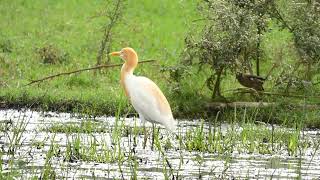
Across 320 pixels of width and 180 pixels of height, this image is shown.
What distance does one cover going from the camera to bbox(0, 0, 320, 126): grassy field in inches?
677

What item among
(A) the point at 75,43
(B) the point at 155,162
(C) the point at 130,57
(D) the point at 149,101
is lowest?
(B) the point at 155,162

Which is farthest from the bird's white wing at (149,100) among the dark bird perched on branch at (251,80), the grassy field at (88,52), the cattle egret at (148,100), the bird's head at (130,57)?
the dark bird perched on branch at (251,80)

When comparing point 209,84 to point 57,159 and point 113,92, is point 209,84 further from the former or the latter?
point 57,159

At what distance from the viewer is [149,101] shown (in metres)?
13.6

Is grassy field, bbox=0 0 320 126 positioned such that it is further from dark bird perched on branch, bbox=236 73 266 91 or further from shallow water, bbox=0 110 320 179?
shallow water, bbox=0 110 320 179

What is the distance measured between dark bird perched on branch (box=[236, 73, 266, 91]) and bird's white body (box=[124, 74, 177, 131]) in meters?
3.94

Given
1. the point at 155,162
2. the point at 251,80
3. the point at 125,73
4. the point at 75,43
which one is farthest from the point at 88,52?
the point at 155,162

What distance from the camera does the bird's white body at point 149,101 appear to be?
13391 millimetres

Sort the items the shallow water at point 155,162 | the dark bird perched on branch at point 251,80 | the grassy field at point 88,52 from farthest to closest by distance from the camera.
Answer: the dark bird perched on branch at point 251,80, the grassy field at point 88,52, the shallow water at point 155,162

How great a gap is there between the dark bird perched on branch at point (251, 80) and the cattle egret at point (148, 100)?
3840mm

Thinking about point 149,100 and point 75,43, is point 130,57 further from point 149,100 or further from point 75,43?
point 75,43

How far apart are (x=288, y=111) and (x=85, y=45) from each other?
9230 mm

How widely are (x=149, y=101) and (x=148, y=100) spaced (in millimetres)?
38

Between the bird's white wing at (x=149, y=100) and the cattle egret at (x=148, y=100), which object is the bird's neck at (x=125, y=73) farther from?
the bird's white wing at (x=149, y=100)
